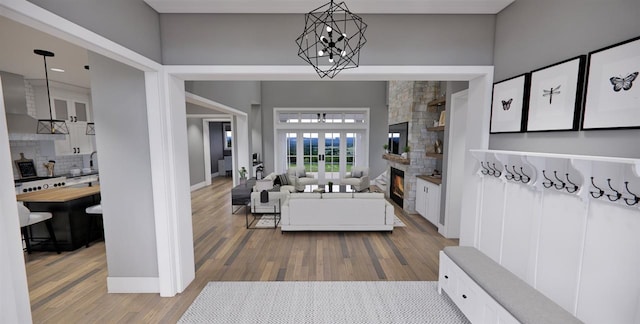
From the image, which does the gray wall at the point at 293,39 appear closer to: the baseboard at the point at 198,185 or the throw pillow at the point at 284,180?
the throw pillow at the point at 284,180

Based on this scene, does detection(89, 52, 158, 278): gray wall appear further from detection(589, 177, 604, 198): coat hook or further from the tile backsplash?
the tile backsplash

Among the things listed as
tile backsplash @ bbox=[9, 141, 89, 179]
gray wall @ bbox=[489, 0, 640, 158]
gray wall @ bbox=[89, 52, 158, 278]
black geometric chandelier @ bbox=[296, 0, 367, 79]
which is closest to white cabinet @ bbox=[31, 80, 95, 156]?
tile backsplash @ bbox=[9, 141, 89, 179]

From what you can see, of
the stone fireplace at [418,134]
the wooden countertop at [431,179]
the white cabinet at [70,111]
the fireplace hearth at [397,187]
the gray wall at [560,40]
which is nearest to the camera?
the gray wall at [560,40]

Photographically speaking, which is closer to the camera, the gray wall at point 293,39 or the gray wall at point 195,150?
the gray wall at point 293,39

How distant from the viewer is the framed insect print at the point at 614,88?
133cm

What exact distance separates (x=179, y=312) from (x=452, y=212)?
3970 millimetres

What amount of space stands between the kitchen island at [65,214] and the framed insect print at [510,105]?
18.0ft

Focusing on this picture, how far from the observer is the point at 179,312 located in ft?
7.79

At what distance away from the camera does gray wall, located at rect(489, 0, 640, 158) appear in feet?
4.65

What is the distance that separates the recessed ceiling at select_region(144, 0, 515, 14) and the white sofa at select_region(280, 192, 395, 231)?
269 centimetres

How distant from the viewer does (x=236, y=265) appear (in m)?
3.24

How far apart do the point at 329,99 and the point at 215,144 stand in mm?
5466

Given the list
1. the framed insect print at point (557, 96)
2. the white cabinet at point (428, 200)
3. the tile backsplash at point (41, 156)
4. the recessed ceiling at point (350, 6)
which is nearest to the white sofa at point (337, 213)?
the white cabinet at point (428, 200)

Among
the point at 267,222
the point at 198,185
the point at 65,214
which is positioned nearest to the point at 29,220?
the point at 65,214
